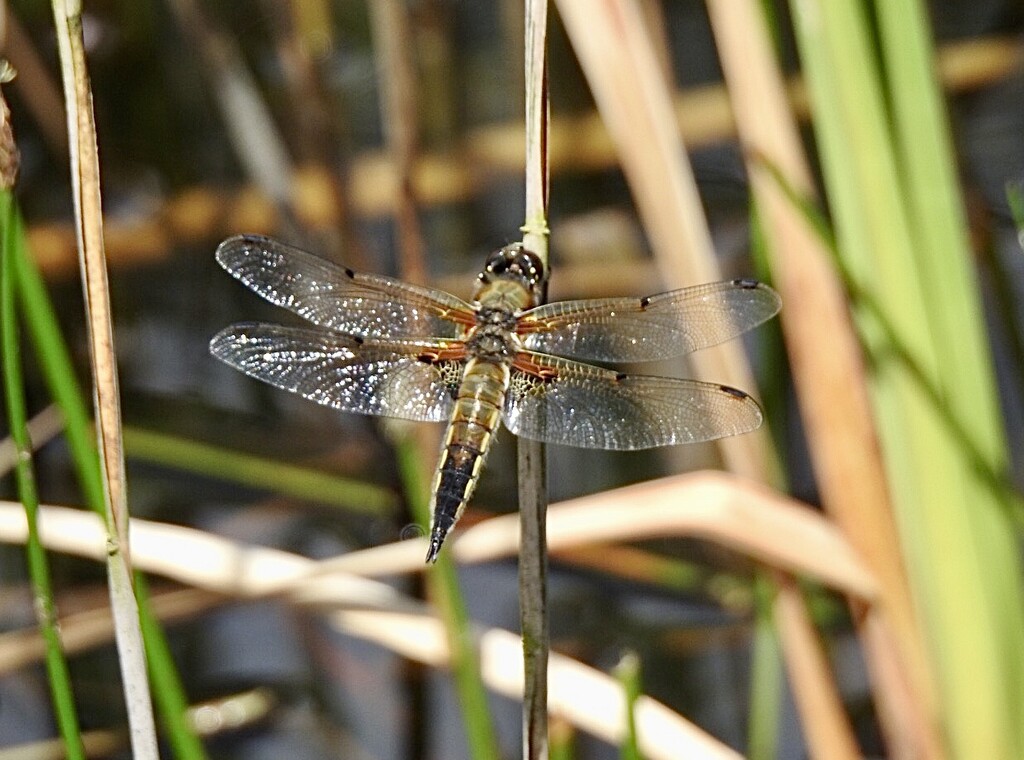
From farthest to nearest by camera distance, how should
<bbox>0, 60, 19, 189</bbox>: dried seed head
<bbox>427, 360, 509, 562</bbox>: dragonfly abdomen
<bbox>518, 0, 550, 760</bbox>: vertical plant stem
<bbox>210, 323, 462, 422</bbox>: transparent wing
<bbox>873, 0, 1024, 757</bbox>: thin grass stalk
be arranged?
<bbox>210, 323, 462, 422</bbox>: transparent wing
<bbox>427, 360, 509, 562</bbox>: dragonfly abdomen
<bbox>873, 0, 1024, 757</bbox>: thin grass stalk
<bbox>518, 0, 550, 760</bbox>: vertical plant stem
<bbox>0, 60, 19, 189</bbox>: dried seed head

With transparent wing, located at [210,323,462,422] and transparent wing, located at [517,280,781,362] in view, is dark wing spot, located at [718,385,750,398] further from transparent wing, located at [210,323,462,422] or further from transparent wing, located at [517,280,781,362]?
transparent wing, located at [210,323,462,422]

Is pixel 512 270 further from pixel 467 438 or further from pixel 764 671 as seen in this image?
pixel 764 671

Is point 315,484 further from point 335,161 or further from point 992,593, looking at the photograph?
point 992,593

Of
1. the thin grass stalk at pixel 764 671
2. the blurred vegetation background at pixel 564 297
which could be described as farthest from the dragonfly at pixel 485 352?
the thin grass stalk at pixel 764 671

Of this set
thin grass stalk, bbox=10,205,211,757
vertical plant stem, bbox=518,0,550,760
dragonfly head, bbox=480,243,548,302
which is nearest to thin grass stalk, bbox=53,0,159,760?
thin grass stalk, bbox=10,205,211,757

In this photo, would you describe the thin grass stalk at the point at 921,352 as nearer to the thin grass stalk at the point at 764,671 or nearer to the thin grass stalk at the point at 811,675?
the thin grass stalk at the point at 811,675

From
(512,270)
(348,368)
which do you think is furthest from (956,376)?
(348,368)
